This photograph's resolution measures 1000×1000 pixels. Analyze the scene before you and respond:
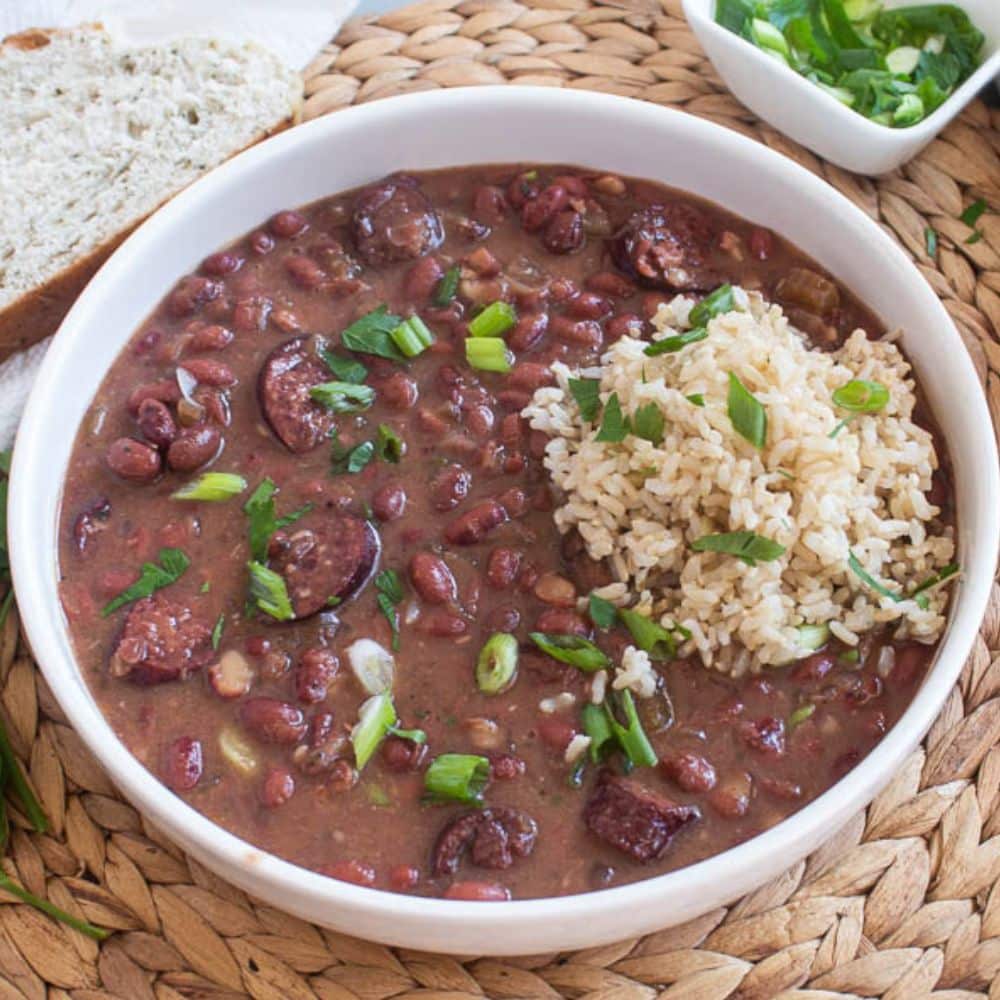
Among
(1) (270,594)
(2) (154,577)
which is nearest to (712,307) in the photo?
(1) (270,594)

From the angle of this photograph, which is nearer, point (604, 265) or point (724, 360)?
point (724, 360)

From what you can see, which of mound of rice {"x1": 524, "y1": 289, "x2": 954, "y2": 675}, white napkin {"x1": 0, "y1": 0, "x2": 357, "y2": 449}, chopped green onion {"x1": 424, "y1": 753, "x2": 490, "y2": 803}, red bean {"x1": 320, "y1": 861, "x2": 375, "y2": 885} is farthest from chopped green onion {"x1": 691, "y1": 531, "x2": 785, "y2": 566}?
white napkin {"x1": 0, "y1": 0, "x2": 357, "y2": 449}

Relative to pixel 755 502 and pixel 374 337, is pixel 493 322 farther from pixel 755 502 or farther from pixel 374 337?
pixel 755 502

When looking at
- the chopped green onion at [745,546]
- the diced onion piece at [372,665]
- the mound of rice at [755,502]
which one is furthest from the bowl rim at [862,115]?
the diced onion piece at [372,665]

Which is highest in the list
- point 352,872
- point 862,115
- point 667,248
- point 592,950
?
point 862,115

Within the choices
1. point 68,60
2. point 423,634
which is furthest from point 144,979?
point 68,60

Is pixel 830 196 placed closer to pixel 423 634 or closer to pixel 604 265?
pixel 604 265

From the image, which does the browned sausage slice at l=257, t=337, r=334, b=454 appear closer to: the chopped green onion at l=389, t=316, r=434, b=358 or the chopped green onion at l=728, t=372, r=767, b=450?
the chopped green onion at l=389, t=316, r=434, b=358
